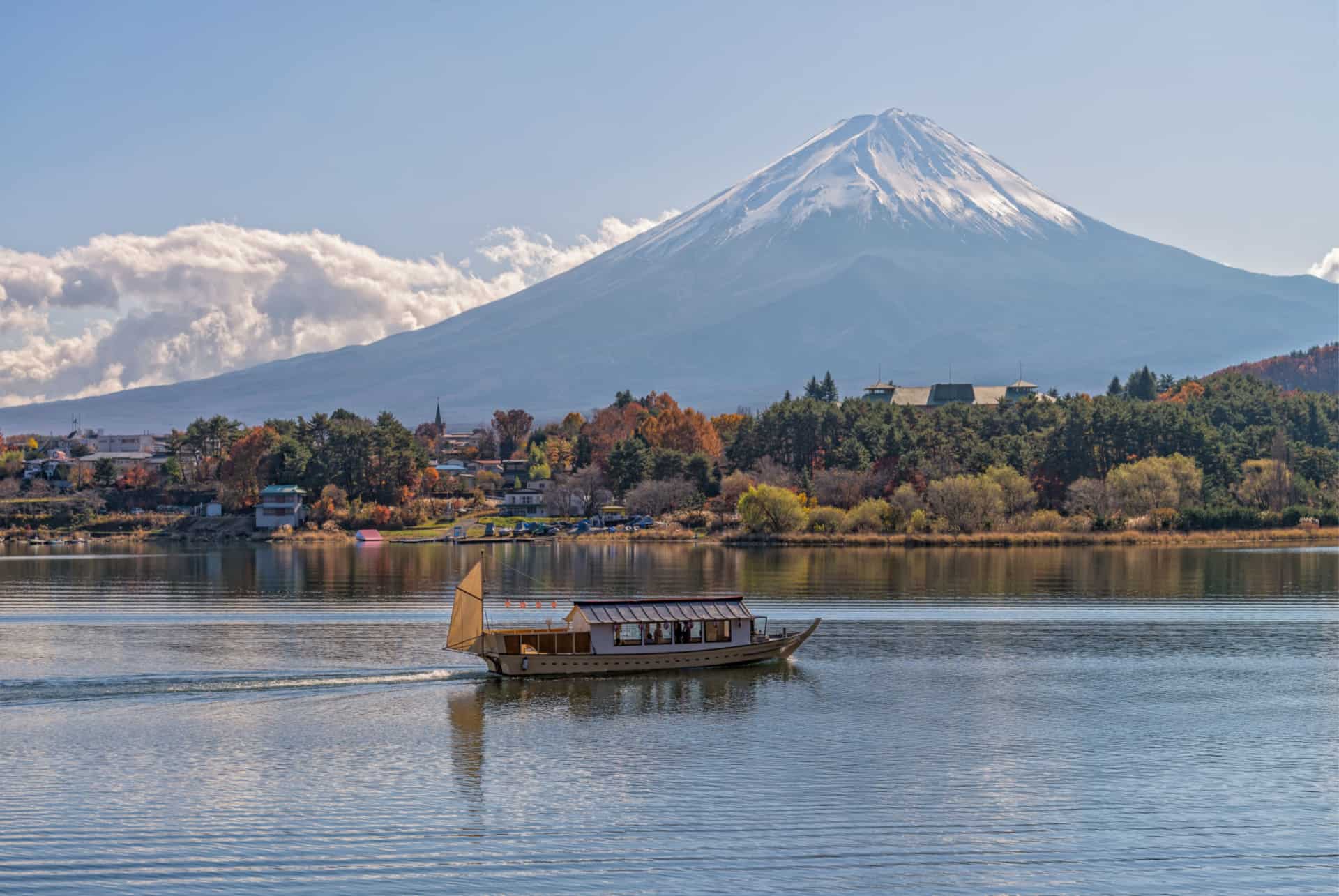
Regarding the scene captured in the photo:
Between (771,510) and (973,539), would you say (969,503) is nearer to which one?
(973,539)

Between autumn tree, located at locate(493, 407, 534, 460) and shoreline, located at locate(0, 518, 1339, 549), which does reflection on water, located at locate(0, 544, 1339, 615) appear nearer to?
shoreline, located at locate(0, 518, 1339, 549)

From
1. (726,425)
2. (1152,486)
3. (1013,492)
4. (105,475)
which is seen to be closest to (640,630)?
(1013,492)

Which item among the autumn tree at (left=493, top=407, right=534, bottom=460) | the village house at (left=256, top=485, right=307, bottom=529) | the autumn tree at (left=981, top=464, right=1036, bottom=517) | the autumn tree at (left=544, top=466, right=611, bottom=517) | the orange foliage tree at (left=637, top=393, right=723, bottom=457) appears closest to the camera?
the autumn tree at (left=981, top=464, right=1036, bottom=517)

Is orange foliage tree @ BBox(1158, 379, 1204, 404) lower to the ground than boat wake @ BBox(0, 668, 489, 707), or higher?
higher

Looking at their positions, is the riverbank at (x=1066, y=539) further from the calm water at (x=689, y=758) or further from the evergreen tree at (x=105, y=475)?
the evergreen tree at (x=105, y=475)

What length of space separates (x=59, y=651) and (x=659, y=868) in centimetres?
2819

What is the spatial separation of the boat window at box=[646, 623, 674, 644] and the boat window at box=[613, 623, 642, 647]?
0.92 ft

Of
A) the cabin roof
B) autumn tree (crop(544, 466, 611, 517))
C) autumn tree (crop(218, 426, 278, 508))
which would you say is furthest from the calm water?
autumn tree (crop(218, 426, 278, 508))

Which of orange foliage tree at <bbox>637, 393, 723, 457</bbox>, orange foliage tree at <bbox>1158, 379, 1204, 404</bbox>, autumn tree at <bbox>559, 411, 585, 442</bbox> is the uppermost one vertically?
orange foliage tree at <bbox>1158, 379, 1204, 404</bbox>

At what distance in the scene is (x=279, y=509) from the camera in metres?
128

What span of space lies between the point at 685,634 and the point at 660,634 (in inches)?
29.9

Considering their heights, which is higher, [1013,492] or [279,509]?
[1013,492]

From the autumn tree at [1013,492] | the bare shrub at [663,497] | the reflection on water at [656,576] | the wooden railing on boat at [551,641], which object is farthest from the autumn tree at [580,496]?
the wooden railing on boat at [551,641]

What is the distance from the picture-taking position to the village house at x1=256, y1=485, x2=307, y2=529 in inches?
5030
